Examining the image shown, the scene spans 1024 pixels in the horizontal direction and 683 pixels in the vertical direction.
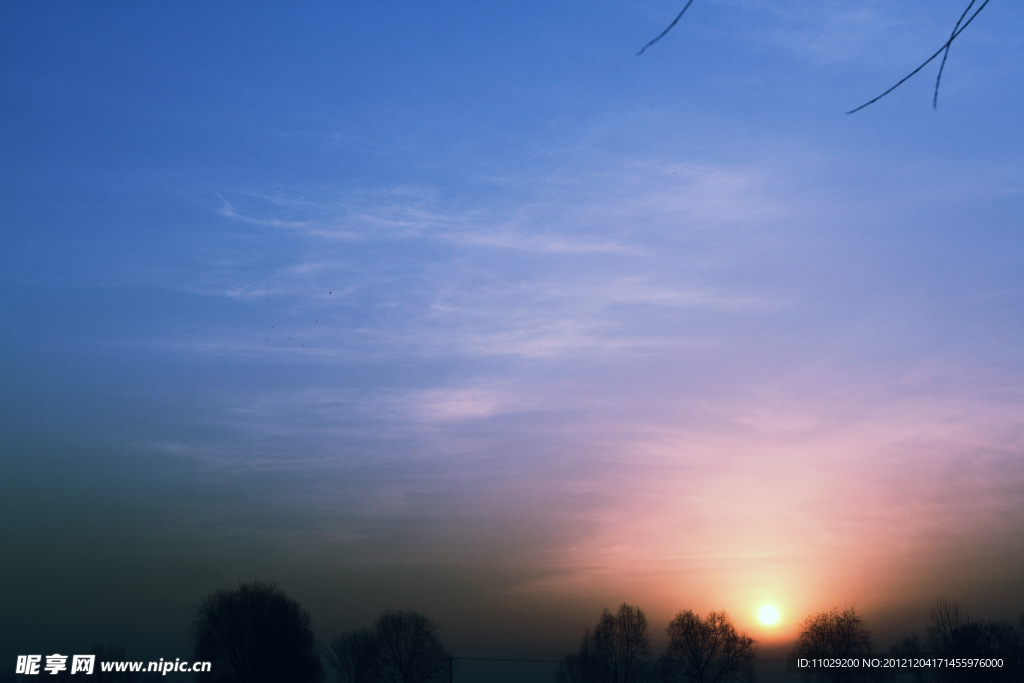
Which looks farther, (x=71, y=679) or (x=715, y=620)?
(x=715, y=620)

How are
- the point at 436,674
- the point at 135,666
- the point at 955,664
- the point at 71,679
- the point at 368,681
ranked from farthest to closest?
the point at 368,681 < the point at 436,674 < the point at 71,679 < the point at 955,664 < the point at 135,666

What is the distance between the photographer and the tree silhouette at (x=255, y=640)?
230ft

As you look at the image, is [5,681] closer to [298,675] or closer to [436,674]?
[298,675]

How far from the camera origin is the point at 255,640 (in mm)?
71812

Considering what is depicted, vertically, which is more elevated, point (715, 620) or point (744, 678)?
point (715, 620)

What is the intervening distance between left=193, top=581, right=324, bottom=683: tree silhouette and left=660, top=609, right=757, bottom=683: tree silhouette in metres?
36.7

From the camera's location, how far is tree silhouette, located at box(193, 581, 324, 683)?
70188 mm

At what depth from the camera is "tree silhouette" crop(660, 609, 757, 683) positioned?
267 ft

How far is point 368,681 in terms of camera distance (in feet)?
302

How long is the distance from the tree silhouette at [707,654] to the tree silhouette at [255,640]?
36.7 meters

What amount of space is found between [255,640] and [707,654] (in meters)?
45.6

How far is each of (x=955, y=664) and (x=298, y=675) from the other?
56.7m

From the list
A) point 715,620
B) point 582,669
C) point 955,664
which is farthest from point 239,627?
point 955,664

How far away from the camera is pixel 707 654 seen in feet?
270
